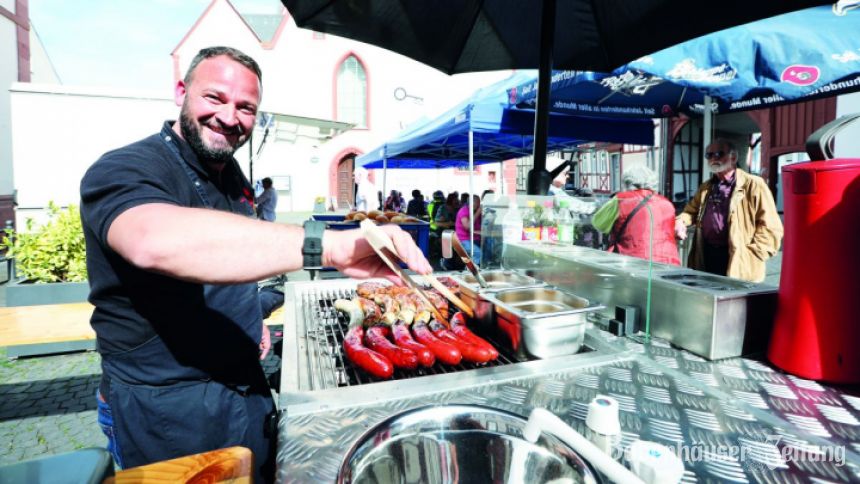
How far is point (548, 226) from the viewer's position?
10.0 feet

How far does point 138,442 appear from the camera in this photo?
5.18ft

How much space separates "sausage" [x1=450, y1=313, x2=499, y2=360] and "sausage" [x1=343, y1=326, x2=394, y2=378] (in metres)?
0.36

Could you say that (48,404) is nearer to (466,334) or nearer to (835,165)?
(466,334)

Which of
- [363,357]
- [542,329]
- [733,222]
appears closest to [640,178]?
[733,222]

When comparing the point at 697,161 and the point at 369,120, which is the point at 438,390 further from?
the point at 369,120

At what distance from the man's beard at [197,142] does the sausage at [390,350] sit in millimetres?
987

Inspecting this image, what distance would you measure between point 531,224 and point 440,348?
5.29 feet

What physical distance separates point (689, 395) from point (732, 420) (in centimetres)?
16

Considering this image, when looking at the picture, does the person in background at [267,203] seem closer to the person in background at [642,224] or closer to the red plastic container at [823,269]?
the person in background at [642,224]

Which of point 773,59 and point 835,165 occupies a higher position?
point 773,59

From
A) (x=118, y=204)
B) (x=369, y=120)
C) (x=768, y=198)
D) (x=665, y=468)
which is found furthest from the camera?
(x=369, y=120)

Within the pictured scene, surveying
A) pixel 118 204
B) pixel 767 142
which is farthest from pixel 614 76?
pixel 767 142

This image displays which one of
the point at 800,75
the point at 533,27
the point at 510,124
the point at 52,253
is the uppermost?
the point at 533,27

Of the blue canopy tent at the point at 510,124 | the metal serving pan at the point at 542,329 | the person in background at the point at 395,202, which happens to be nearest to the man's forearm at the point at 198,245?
the metal serving pan at the point at 542,329
